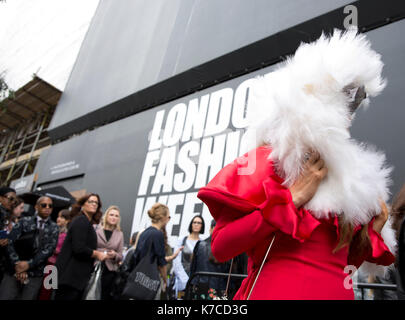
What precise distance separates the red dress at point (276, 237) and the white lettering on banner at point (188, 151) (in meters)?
4.18

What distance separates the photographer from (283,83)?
3.59 feet

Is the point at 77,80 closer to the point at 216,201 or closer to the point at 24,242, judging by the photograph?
the point at 24,242

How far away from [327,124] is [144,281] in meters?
2.78

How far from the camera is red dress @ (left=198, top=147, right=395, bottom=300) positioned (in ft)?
3.01

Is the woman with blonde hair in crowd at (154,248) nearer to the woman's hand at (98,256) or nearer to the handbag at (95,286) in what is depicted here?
the woman's hand at (98,256)

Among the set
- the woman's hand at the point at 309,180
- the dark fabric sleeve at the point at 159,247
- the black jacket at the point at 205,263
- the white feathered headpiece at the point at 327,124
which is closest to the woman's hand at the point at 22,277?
the dark fabric sleeve at the point at 159,247

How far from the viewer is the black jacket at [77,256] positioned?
3158 mm

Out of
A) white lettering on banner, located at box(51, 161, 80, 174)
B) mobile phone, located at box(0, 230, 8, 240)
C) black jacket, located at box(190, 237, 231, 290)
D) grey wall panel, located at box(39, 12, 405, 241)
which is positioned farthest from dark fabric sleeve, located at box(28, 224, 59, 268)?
white lettering on banner, located at box(51, 161, 80, 174)

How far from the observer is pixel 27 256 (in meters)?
3.30

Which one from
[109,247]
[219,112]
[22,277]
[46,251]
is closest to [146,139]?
[219,112]

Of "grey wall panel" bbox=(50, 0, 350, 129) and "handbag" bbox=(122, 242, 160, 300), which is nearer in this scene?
"handbag" bbox=(122, 242, 160, 300)

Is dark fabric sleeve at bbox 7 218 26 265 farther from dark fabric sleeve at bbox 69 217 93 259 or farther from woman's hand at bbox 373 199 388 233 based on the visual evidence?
woman's hand at bbox 373 199 388 233

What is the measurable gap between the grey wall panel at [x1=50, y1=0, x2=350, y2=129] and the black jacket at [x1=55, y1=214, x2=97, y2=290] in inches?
180
